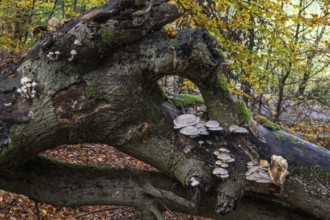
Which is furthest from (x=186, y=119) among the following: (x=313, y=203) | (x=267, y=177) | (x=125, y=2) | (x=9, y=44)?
(x=9, y=44)

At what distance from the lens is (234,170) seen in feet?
10.7

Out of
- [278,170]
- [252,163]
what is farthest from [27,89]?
[278,170]

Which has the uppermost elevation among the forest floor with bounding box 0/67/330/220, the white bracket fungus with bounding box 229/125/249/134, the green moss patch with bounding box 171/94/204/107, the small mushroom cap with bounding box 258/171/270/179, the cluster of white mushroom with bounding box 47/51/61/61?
the cluster of white mushroom with bounding box 47/51/61/61

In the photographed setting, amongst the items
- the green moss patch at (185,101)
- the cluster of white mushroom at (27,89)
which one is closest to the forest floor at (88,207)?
the green moss patch at (185,101)

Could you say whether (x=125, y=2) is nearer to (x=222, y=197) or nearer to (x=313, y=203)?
(x=222, y=197)

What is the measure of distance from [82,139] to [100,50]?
0.84 meters

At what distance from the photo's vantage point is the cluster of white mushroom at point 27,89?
3.01 m

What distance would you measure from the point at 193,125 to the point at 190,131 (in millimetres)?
98

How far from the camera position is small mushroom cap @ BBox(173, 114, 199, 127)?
331cm

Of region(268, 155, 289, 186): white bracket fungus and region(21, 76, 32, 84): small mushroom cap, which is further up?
region(21, 76, 32, 84): small mushroom cap

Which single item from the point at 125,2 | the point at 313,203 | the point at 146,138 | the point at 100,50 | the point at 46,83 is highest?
the point at 125,2

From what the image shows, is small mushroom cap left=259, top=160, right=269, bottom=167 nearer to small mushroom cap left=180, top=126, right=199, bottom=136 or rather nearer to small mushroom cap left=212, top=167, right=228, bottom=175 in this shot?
small mushroom cap left=212, top=167, right=228, bottom=175

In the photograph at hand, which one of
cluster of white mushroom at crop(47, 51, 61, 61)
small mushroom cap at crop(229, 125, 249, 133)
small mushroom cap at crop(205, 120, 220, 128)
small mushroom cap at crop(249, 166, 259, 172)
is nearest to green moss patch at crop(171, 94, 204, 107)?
small mushroom cap at crop(205, 120, 220, 128)

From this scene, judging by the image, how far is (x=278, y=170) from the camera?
10.3 feet
